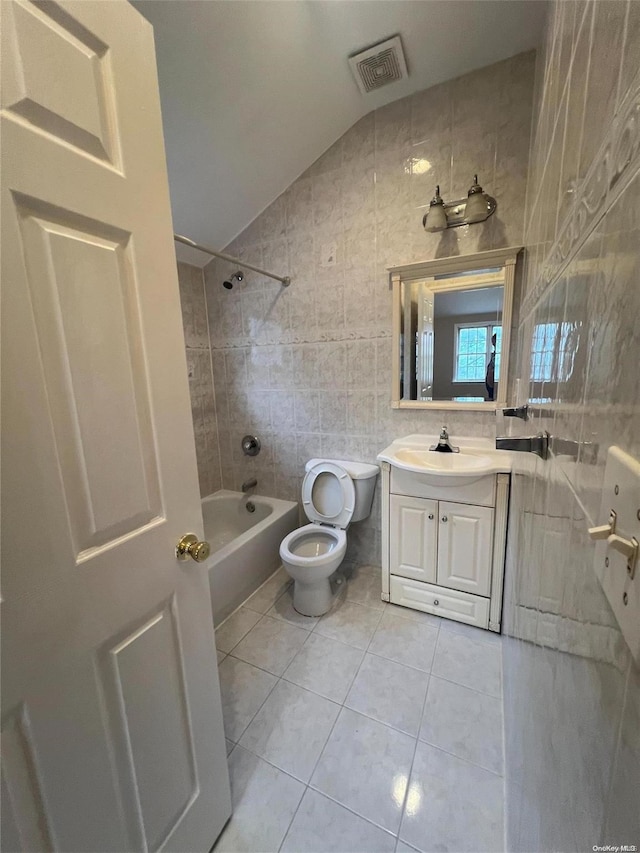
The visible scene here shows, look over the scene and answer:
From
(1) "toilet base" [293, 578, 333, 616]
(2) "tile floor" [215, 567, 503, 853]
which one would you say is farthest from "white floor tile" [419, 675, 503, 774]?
(1) "toilet base" [293, 578, 333, 616]

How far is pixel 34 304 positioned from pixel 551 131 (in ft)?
3.78

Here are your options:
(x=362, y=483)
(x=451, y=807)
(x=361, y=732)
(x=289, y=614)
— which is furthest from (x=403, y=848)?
(x=362, y=483)

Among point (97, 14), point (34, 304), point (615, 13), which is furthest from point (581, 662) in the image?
point (97, 14)

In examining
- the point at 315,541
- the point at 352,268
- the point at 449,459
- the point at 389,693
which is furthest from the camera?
the point at 315,541

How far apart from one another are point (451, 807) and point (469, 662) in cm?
57

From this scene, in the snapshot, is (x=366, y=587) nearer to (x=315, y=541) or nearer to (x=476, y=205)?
(x=315, y=541)

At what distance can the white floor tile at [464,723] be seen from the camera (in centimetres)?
113

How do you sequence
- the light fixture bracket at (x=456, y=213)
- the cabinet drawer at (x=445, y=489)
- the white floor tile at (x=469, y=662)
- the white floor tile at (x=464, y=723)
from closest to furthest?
the white floor tile at (x=464, y=723) < the white floor tile at (x=469, y=662) < the cabinet drawer at (x=445, y=489) < the light fixture bracket at (x=456, y=213)

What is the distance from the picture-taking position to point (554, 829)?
0.46 meters

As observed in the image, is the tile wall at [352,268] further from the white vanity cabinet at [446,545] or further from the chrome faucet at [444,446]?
the white vanity cabinet at [446,545]

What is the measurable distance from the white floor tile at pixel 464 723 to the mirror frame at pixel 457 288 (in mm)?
1282

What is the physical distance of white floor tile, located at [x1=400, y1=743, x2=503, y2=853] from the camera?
92 centimetres

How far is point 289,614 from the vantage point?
1.82 meters

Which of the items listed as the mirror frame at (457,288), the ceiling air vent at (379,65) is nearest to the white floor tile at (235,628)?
the mirror frame at (457,288)
